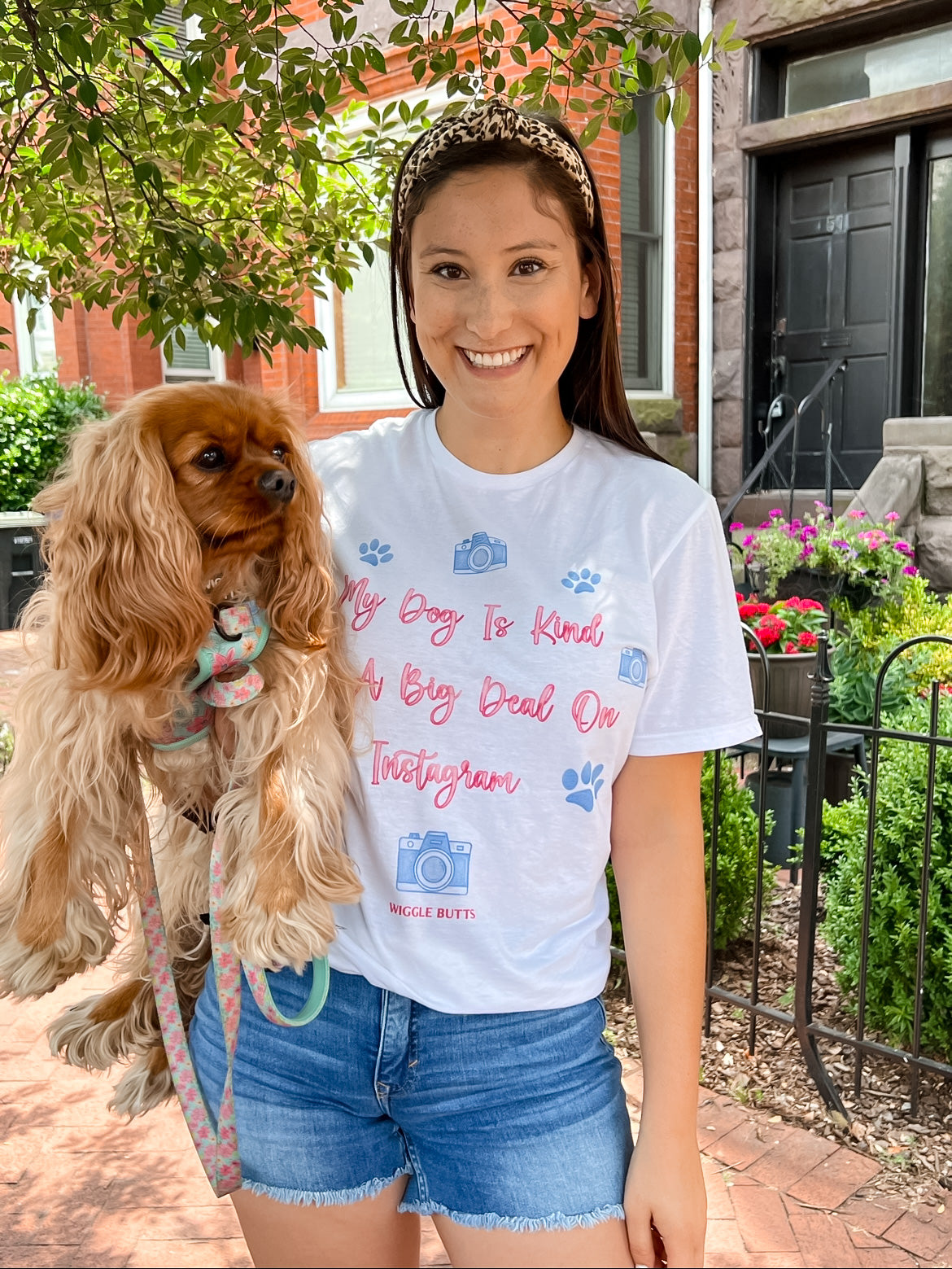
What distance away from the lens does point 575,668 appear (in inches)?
68.3

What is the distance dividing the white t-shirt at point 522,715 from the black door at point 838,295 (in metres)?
7.75

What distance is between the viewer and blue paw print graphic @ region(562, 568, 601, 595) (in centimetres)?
177

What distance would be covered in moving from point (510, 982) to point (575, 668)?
50cm

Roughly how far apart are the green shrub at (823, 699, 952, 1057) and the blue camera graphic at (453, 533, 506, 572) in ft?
8.46

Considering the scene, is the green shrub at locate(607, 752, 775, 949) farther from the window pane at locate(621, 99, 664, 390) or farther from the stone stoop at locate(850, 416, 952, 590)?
the window pane at locate(621, 99, 664, 390)

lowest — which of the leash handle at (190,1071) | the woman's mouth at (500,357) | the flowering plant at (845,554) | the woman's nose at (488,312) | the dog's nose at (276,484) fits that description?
the leash handle at (190,1071)

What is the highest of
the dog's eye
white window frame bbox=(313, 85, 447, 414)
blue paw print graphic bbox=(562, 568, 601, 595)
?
white window frame bbox=(313, 85, 447, 414)

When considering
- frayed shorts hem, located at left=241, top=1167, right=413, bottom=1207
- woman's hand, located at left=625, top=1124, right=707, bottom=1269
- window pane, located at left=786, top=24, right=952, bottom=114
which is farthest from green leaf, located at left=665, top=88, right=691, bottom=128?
window pane, located at left=786, top=24, right=952, bottom=114

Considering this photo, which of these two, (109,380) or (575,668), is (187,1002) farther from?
(109,380)

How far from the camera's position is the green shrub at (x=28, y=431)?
12.9m

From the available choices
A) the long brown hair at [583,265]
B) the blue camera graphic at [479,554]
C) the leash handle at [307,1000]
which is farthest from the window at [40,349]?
the leash handle at [307,1000]

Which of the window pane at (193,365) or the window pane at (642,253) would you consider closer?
the window pane at (642,253)

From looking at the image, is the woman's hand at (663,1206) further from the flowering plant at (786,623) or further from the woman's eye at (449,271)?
the flowering plant at (786,623)

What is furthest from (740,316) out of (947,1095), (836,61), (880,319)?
(947,1095)
